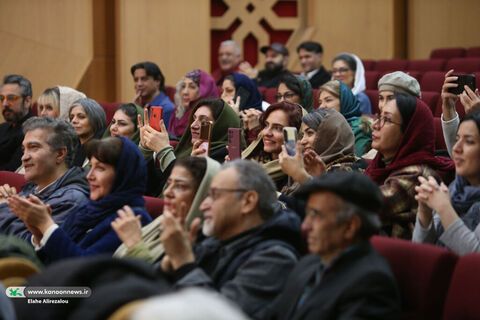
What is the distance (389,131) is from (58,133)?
1.41 meters

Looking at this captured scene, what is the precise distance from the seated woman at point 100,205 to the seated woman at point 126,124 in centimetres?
129

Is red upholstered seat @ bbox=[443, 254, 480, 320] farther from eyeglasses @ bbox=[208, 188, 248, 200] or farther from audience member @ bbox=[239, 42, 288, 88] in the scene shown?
audience member @ bbox=[239, 42, 288, 88]

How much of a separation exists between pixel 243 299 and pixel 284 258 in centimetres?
17

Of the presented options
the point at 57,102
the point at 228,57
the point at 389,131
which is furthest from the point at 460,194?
the point at 228,57

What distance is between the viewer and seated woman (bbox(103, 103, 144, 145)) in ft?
13.2

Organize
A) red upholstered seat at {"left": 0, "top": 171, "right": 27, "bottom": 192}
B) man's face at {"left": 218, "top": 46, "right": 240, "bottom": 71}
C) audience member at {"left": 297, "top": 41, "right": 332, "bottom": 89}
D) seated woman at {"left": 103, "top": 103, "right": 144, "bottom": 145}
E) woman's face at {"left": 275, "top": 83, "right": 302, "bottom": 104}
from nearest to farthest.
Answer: red upholstered seat at {"left": 0, "top": 171, "right": 27, "bottom": 192}, seated woman at {"left": 103, "top": 103, "right": 144, "bottom": 145}, woman's face at {"left": 275, "top": 83, "right": 302, "bottom": 104}, audience member at {"left": 297, "top": 41, "right": 332, "bottom": 89}, man's face at {"left": 218, "top": 46, "right": 240, "bottom": 71}

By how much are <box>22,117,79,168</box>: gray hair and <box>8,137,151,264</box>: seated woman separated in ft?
1.25

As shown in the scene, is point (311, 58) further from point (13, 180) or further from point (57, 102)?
point (13, 180)

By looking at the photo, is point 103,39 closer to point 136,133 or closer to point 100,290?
point 136,133

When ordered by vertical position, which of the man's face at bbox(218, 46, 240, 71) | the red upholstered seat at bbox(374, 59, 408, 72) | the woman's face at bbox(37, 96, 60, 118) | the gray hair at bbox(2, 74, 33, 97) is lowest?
the woman's face at bbox(37, 96, 60, 118)

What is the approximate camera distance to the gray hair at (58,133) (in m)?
3.07

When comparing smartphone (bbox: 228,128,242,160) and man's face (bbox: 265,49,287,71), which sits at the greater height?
man's face (bbox: 265,49,287,71)

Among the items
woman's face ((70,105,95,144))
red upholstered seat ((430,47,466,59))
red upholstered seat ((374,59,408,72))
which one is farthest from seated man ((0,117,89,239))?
red upholstered seat ((430,47,466,59))

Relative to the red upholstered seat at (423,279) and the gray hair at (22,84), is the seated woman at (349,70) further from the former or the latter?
the red upholstered seat at (423,279)
